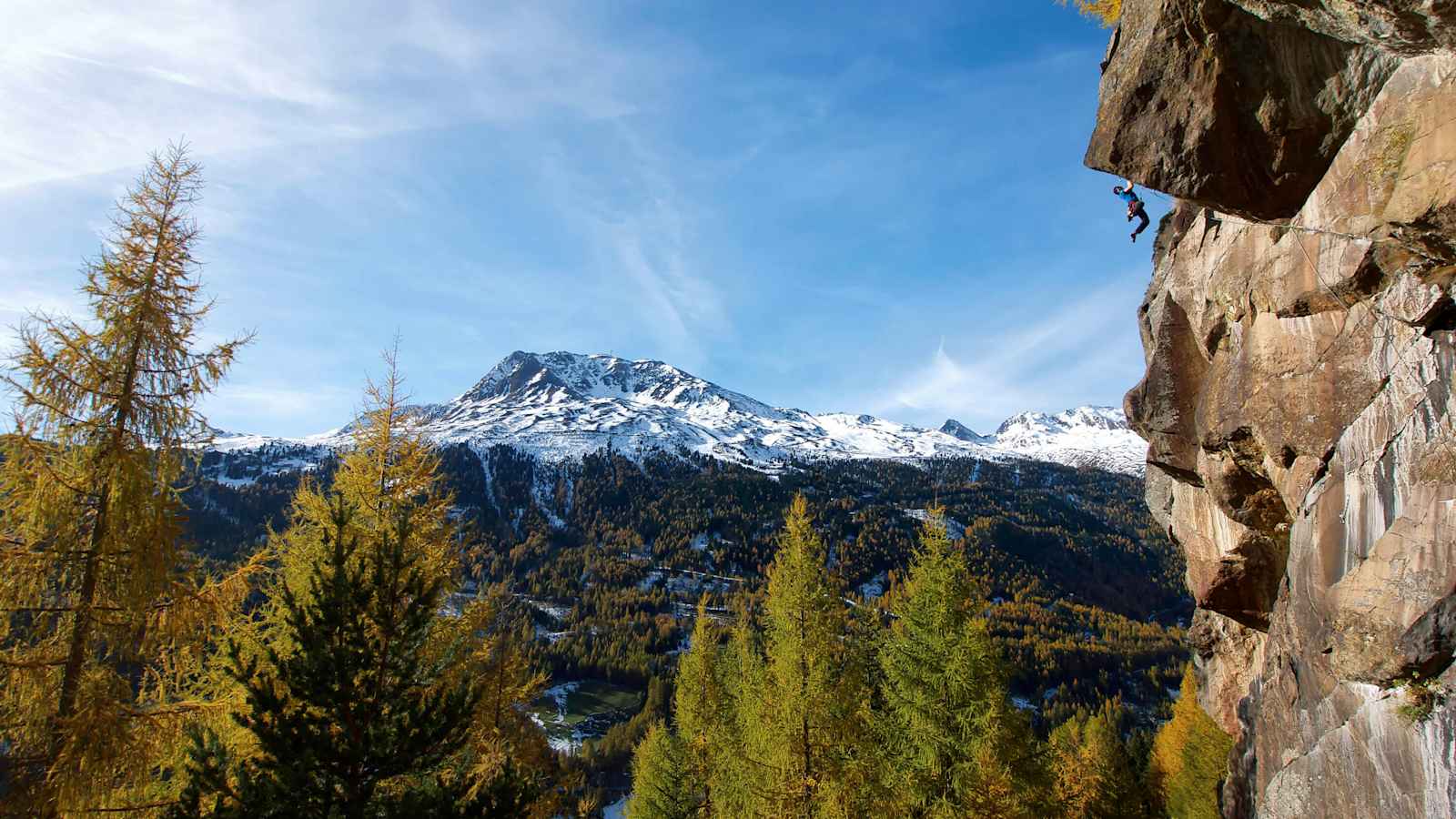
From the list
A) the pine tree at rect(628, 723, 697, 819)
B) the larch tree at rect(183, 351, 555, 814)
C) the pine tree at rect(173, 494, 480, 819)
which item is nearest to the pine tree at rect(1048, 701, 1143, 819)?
the pine tree at rect(628, 723, 697, 819)

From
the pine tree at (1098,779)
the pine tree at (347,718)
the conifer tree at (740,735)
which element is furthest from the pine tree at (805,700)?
the pine tree at (1098,779)

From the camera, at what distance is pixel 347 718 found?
8578mm

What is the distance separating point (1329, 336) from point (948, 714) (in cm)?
1071

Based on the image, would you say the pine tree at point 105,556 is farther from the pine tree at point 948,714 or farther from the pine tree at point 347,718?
the pine tree at point 948,714

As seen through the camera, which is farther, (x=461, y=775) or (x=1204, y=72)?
(x=1204, y=72)

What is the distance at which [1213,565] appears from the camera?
631 inches

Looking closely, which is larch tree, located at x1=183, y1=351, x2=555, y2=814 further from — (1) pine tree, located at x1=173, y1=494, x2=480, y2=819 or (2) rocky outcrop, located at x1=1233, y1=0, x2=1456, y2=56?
(2) rocky outcrop, located at x1=1233, y1=0, x2=1456, y2=56

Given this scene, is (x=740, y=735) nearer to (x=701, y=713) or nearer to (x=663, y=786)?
(x=701, y=713)

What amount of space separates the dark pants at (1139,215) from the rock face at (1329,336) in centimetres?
228

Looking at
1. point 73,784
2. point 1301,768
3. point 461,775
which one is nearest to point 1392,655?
point 1301,768

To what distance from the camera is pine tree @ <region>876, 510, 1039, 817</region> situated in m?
14.3

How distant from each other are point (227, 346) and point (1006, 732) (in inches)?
665

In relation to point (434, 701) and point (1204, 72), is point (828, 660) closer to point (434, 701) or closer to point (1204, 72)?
point (434, 701)

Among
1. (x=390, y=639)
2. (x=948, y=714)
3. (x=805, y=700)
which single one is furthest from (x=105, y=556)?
(x=948, y=714)
